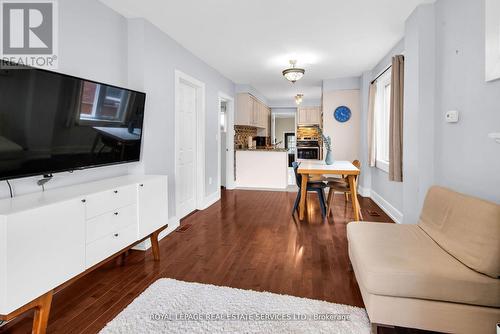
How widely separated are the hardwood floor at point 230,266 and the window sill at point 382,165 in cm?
81

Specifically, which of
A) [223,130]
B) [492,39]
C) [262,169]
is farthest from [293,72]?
[492,39]

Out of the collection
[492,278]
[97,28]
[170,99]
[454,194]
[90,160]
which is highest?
[97,28]

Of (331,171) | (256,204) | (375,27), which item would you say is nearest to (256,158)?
(256,204)

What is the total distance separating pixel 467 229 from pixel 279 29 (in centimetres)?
282

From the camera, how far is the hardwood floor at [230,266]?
201cm

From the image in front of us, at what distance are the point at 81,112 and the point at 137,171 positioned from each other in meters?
1.04

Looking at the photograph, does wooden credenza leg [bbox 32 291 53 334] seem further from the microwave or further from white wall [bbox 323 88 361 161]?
the microwave

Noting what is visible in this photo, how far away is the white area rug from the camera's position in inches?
69.3

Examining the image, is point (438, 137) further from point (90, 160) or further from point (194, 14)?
point (90, 160)

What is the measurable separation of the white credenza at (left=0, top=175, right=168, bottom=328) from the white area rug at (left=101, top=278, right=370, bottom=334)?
47 centimetres

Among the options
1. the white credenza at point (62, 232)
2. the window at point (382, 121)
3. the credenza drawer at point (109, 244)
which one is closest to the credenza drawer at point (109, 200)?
the white credenza at point (62, 232)

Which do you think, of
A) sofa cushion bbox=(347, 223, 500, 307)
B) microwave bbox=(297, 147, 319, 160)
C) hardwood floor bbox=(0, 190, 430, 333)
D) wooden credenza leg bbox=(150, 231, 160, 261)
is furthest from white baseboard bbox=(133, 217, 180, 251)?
microwave bbox=(297, 147, 319, 160)

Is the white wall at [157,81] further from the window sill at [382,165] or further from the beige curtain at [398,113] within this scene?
the window sill at [382,165]

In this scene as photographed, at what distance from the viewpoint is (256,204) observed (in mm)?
5195
